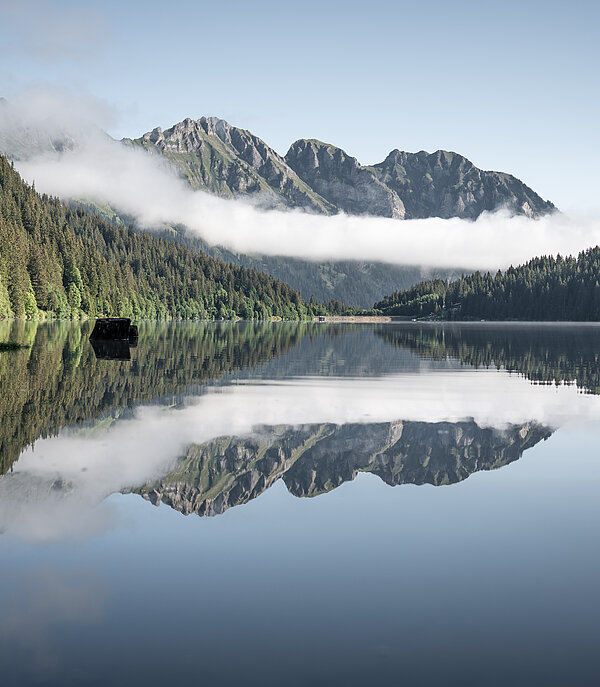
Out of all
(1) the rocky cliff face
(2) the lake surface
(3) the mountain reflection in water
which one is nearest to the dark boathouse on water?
(3) the mountain reflection in water

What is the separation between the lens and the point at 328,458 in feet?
76.9

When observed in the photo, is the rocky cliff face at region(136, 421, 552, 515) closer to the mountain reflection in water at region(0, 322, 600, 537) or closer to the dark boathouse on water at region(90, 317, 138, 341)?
the mountain reflection in water at region(0, 322, 600, 537)

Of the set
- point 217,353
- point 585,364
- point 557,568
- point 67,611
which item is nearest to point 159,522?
point 67,611

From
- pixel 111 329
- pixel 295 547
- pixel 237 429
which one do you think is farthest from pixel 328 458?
pixel 111 329

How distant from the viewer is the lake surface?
378 inches

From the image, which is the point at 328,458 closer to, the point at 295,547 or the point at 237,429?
the point at 237,429

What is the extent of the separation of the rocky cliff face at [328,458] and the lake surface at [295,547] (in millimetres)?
112

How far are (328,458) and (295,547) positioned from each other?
934 centimetres

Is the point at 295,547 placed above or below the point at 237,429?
below

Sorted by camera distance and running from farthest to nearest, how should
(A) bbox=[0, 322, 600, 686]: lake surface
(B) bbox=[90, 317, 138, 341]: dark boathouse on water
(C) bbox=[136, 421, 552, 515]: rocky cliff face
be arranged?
(B) bbox=[90, 317, 138, 341]: dark boathouse on water, (C) bbox=[136, 421, 552, 515]: rocky cliff face, (A) bbox=[0, 322, 600, 686]: lake surface

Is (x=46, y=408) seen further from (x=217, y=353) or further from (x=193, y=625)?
(x=217, y=353)

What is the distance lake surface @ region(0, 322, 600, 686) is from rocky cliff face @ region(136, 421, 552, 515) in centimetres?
11

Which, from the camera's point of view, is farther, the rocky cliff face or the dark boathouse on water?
the dark boathouse on water

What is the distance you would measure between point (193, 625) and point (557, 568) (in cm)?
649
